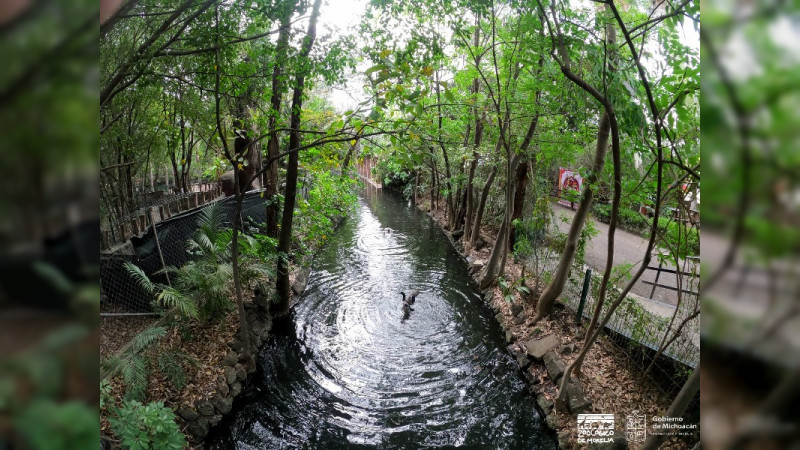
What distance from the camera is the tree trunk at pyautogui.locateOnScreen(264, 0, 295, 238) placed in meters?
4.18

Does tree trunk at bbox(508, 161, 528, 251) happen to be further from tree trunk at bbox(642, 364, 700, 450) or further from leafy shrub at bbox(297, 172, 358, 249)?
tree trunk at bbox(642, 364, 700, 450)

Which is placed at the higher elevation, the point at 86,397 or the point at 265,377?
the point at 86,397

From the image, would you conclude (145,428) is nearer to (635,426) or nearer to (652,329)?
(635,426)

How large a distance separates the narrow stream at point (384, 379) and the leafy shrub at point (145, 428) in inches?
A: 50.7

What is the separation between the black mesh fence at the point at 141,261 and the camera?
610cm

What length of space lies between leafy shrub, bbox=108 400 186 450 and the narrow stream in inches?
50.7

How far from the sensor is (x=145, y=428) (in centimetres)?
397

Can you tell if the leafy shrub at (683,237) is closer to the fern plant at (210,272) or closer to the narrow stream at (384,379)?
the narrow stream at (384,379)

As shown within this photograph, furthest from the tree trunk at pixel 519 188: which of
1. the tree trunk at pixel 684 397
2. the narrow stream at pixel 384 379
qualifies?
the tree trunk at pixel 684 397

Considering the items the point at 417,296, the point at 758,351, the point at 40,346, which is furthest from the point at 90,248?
the point at 417,296

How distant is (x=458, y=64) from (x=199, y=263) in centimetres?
915

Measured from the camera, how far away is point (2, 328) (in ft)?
1.09

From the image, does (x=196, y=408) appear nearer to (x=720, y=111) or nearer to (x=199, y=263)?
(x=199, y=263)

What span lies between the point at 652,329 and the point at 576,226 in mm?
1803
